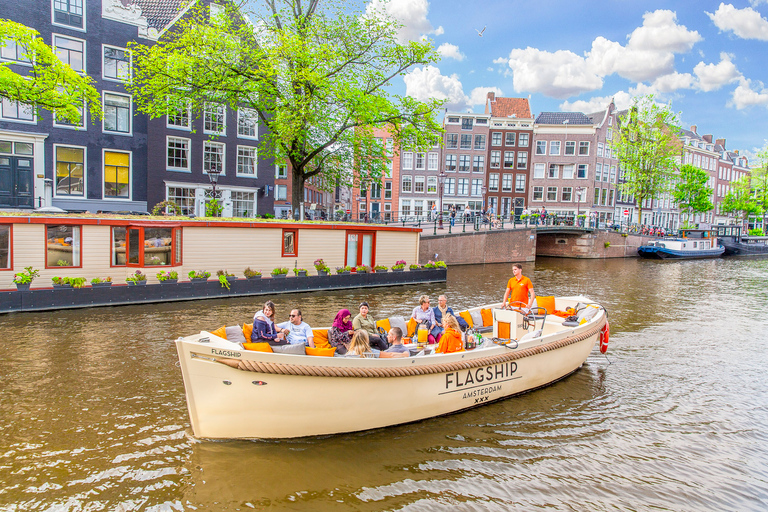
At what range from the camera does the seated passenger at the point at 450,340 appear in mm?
7492

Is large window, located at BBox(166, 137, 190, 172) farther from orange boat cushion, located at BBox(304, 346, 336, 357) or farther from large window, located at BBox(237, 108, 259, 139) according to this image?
orange boat cushion, located at BBox(304, 346, 336, 357)

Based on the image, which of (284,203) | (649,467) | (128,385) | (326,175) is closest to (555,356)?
(649,467)

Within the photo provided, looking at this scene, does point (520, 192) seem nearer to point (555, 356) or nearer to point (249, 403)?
point (555, 356)

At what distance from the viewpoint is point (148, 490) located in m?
5.33

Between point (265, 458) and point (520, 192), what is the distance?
51.3 metres

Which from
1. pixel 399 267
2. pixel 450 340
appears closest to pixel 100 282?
pixel 450 340

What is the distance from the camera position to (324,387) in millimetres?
6160

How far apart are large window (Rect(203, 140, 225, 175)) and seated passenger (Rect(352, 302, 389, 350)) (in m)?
22.2

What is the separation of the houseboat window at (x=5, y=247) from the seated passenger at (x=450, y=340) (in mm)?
12803

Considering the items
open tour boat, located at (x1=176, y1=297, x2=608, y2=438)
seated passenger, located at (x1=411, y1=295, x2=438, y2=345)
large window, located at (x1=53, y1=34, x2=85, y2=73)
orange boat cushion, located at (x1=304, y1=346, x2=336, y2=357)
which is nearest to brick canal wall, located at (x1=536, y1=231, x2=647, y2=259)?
seated passenger, located at (x1=411, y1=295, x2=438, y2=345)

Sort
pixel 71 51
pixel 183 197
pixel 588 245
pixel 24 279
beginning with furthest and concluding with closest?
→ 1. pixel 588 245
2. pixel 183 197
3. pixel 71 51
4. pixel 24 279

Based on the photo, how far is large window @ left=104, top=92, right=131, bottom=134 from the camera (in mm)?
25044

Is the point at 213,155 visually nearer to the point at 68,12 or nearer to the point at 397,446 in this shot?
the point at 68,12

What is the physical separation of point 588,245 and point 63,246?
124 ft
